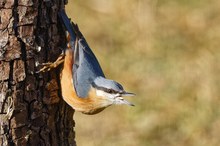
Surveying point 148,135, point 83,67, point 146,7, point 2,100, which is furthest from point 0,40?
point 146,7

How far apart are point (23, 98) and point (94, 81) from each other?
1.90ft

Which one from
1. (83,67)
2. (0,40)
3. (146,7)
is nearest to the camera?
(0,40)

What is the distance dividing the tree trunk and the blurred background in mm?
2591

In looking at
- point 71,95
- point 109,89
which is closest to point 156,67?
point 109,89

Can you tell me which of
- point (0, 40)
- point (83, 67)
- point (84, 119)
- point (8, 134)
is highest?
point (0, 40)

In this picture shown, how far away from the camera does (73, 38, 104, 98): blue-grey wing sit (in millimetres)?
4758

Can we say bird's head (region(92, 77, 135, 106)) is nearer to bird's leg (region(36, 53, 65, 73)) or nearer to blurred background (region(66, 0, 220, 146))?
bird's leg (region(36, 53, 65, 73))

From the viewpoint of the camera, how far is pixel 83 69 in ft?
15.6

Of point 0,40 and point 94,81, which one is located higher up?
point 0,40

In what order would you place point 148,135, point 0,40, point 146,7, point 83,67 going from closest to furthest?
point 0,40 < point 83,67 < point 148,135 < point 146,7

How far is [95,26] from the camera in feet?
30.1

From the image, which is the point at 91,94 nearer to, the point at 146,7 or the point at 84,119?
the point at 84,119

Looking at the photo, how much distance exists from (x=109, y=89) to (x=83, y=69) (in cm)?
24

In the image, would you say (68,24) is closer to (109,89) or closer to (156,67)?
(109,89)
